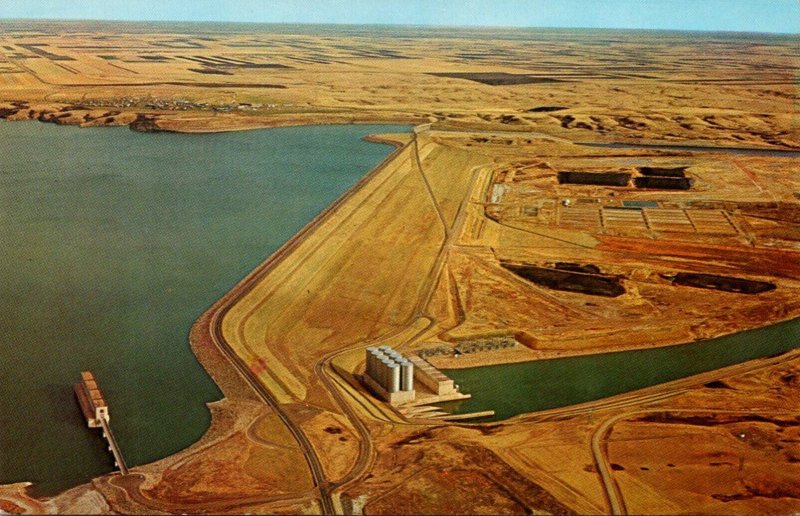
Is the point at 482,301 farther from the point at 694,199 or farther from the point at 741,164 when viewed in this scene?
the point at 741,164

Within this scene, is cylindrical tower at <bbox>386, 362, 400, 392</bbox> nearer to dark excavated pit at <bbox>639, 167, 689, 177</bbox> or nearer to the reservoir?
the reservoir

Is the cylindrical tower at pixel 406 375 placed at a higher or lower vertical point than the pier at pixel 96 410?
higher

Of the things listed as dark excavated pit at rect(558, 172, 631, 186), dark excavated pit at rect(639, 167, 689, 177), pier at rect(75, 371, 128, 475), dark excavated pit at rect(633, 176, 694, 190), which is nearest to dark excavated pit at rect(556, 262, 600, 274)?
dark excavated pit at rect(558, 172, 631, 186)

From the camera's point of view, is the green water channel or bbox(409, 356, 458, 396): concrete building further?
the green water channel

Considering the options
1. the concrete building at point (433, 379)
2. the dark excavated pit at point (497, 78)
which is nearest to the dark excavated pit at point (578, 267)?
the concrete building at point (433, 379)

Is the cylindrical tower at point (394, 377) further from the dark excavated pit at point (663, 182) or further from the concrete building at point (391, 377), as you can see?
the dark excavated pit at point (663, 182)

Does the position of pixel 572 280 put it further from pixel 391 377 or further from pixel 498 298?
pixel 391 377
